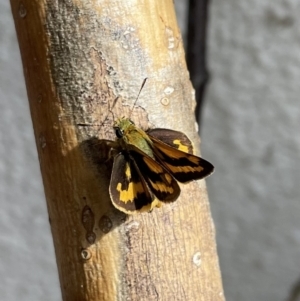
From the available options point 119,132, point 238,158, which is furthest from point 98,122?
point 238,158

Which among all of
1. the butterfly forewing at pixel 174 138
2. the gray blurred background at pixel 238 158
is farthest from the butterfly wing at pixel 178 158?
the gray blurred background at pixel 238 158

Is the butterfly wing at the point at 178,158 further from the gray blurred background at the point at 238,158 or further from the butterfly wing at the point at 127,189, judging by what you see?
the gray blurred background at the point at 238,158

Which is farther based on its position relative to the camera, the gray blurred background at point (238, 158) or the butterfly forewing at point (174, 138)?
the gray blurred background at point (238, 158)

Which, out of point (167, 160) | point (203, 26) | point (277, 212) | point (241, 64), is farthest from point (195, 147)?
point (277, 212)

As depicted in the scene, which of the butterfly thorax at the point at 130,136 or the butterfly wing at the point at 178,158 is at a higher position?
the butterfly thorax at the point at 130,136

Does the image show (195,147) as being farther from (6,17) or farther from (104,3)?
(6,17)

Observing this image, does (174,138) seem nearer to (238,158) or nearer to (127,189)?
(127,189)

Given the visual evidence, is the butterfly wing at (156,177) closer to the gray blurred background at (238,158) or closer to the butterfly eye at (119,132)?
the butterfly eye at (119,132)

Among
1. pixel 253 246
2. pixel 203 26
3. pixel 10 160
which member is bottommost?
Result: pixel 253 246
